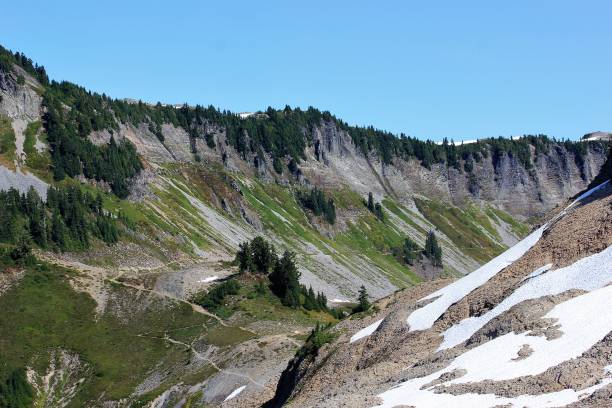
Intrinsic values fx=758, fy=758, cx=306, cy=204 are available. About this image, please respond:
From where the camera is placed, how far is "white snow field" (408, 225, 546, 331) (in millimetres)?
47094

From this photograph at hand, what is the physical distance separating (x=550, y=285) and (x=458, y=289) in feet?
35.0

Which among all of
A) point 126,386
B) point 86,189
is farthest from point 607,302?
point 86,189

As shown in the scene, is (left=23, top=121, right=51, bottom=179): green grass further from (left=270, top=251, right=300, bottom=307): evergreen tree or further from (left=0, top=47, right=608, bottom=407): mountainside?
(left=270, top=251, right=300, bottom=307): evergreen tree

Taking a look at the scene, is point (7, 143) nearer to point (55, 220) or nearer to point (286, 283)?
point (55, 220)

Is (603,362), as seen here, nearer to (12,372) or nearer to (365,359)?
(365,359)

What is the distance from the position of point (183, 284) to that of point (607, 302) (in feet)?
323

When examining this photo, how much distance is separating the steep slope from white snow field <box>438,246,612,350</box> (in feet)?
0.25

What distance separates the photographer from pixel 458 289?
166 ft

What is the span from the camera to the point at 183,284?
127125 mm

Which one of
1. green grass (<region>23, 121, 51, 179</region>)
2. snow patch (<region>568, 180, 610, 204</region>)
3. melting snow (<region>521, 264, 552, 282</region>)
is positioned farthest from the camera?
green grass (<region>23, 121, 51, 179</region>)

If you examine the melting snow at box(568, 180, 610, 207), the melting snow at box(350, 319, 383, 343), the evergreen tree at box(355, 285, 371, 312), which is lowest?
the evergreen tree at box(355, 285, 371, 312)

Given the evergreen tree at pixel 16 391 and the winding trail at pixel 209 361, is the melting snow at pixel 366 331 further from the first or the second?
the evergreen tree at pixel 16 391

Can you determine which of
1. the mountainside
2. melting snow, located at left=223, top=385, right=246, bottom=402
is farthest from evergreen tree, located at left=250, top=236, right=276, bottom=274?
melting snow, located at left=223, top=385, right=246, bottom=402

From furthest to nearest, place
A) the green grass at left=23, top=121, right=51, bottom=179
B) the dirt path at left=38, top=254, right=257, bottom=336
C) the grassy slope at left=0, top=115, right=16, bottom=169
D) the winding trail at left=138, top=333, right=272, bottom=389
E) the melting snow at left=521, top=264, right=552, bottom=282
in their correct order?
1. the green grass at left=23, top=121, right=51, bottom=179
2. the grassy slope at left=0, top=115, right=16, bottom=169
3. the dirt path at left=38, top=254, right=257, bottom=336
4. the winding trail at left=138, top=333, right=272, bottom=389
5. the melting snow at left=521, top=264, right=552, bottom=282
